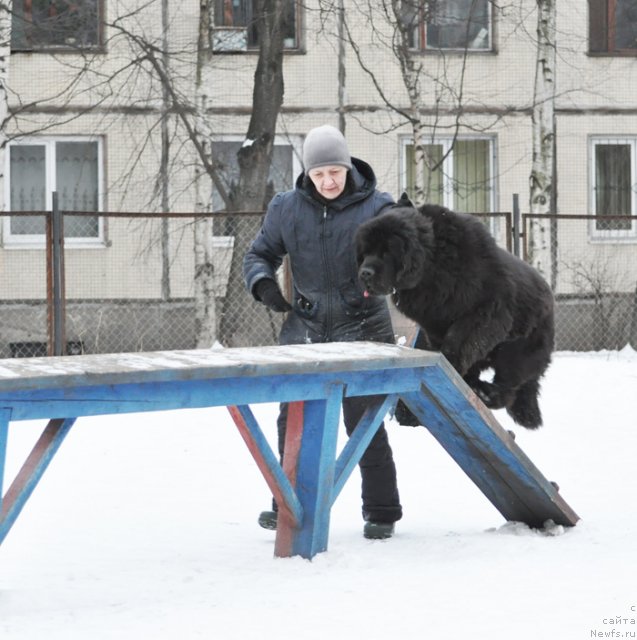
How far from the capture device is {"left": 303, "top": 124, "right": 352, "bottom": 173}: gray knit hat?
455 cm

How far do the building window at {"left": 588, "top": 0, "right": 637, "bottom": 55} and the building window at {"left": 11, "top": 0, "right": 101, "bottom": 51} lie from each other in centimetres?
644

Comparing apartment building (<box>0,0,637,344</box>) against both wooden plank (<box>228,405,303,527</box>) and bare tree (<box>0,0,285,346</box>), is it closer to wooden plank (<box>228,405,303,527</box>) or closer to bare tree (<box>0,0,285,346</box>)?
bare tree (<box>0,0,285,346</box>)

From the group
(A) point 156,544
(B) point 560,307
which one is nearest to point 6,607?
(A) point 156,544

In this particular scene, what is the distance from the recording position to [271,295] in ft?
15.6

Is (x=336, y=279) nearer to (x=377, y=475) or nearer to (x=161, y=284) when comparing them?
(x=377, y=475)

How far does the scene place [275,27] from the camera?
1320 centimetres

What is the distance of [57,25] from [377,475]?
37.6ft

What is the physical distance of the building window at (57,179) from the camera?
14.9m

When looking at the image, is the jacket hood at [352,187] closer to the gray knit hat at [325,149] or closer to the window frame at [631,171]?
the gray knit hat at [325,149]

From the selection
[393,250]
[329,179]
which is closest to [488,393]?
[393,250]

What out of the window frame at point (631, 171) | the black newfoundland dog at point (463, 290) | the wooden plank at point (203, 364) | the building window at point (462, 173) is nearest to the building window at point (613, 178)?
the window frame at point (631, 171)

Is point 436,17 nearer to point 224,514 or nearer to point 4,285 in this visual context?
point 4,285

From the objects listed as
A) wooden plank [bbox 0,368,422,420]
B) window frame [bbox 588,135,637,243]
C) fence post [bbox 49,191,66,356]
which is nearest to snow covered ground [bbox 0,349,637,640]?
wooden plank [bbox 0,368,422,420]

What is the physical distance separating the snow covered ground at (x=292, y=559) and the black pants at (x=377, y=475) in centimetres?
11
